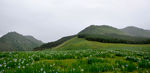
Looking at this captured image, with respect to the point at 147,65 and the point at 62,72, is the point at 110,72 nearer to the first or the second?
the point at 62,72

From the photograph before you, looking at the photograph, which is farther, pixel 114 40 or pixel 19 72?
pixel 114 40

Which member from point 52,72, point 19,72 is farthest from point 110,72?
point 19,72

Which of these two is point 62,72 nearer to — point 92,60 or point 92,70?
point 92,70

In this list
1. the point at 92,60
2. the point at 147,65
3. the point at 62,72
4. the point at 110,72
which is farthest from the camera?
the point at 92,60

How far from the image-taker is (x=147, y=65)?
5.43 meters

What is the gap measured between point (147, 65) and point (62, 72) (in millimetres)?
4446

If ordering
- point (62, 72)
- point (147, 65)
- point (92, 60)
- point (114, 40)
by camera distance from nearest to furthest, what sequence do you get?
point (62, 72) < point (147, 65) < point (92, 60) < point (114, 40)

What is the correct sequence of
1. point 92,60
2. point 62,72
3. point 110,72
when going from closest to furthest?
point 62,72 → point 110,72 → point 92,60

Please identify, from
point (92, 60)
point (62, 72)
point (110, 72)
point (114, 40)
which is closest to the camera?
point (62, 72)

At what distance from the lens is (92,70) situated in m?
4.62

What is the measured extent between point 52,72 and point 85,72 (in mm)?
1328

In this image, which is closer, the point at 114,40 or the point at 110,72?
the point at 110,72

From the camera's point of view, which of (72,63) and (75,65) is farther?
(72,63)

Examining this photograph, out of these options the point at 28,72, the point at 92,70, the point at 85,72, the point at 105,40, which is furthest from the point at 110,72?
the point at 105,40
